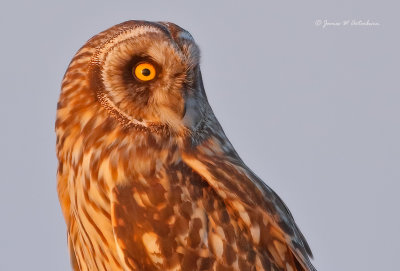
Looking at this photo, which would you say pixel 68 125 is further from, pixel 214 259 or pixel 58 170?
pixel 214 259

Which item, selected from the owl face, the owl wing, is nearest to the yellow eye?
the owl face

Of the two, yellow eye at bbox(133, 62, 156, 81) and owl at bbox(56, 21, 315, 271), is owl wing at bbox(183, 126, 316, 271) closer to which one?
owl at bbox(56, 21, 315, 271)

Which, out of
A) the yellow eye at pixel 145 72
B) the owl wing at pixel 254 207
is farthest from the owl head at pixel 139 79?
the owl wing at pixel 254 207

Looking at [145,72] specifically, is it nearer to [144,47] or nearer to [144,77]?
[144,77]

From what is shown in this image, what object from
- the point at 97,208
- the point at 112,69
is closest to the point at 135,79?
the point at 112,69

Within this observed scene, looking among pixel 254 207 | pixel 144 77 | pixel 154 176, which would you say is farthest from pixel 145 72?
pixel 254 207

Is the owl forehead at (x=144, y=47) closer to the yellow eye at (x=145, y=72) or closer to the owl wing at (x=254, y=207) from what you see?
the yellow eye at (x=145, y=72)

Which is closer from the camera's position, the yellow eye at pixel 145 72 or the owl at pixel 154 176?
the owl at pixel 154 176
